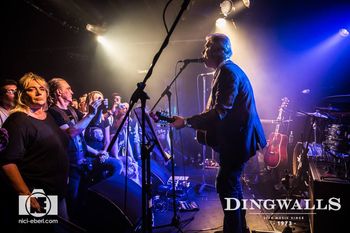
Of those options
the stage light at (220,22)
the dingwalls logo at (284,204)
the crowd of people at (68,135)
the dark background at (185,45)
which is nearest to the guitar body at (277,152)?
the dingwalls logo at (284,204)

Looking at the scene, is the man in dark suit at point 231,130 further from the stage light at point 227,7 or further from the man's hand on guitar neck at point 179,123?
the stage light at point 227,7

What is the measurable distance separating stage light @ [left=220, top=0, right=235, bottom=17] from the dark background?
314 millimetres

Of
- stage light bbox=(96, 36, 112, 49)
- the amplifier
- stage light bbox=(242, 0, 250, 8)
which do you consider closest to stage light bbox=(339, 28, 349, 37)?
stage light bbox=(242, 0, 250, 8)

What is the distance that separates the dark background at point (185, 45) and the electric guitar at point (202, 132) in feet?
16.9

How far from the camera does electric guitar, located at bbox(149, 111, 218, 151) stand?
2.74 meters

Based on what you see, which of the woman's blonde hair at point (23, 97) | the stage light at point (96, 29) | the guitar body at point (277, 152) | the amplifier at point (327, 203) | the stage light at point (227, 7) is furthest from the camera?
the stage light at point (96, 29)

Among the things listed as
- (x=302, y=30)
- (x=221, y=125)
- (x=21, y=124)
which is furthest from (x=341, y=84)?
(x=21, y=124)

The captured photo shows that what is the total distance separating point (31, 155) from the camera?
2227 millimetres

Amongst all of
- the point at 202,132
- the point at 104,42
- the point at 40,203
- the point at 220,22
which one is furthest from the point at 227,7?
the point at 40,203

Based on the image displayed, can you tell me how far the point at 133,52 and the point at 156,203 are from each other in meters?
7.81

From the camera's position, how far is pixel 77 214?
3.68 m

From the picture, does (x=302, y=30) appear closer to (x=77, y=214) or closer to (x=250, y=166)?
(x=250, y=166)

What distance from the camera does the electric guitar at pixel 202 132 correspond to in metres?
2.74

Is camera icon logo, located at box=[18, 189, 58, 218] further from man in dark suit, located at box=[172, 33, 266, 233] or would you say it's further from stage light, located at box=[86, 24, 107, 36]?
stage light, located at box=[86, 24, 107, 36]
